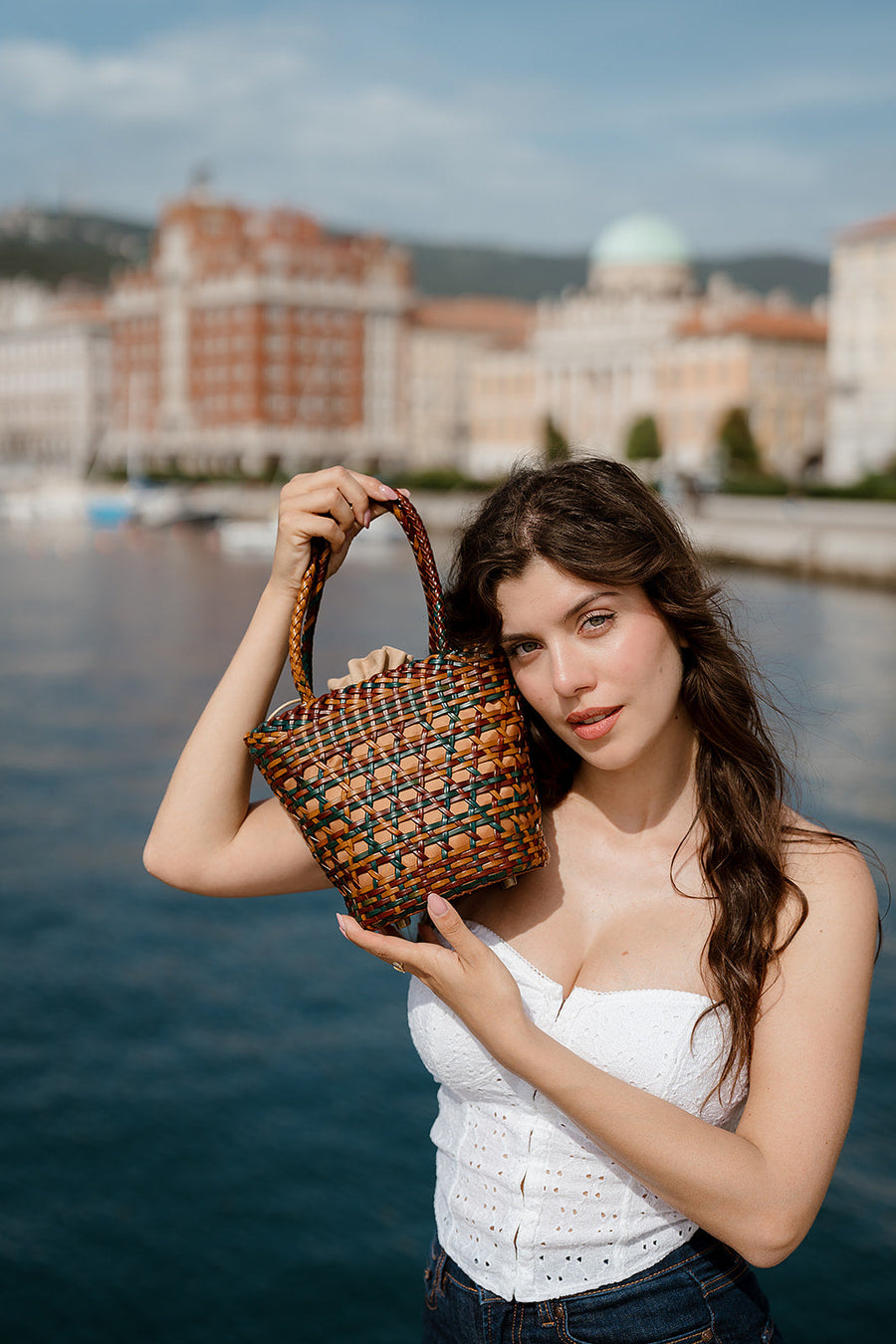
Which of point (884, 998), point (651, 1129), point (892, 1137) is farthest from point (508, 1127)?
point (884, 998)

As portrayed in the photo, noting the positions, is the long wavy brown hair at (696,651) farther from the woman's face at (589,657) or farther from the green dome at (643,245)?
the green dome at (643,245)

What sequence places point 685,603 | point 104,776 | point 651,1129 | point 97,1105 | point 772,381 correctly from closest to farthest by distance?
1. point 651,1129
2. point 685,603
3. point 97,1105
4. point 104,776
5. point 772,381

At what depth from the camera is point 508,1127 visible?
1566 millimetres

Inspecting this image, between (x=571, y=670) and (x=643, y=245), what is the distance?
→ 7756 cm

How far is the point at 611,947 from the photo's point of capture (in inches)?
62.4

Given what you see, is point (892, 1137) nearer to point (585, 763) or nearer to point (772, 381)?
point (585, 763)

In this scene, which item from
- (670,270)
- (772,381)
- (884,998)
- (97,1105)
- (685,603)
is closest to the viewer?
(685,603)

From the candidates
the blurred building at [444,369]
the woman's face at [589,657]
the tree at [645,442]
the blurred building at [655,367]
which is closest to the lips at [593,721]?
the woman's face at [589,657]

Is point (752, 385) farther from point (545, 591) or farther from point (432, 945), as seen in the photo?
point (432, 945)

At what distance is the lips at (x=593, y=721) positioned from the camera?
1.51 m

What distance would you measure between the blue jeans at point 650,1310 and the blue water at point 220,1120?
732 mm

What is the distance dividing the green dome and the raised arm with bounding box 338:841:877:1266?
76847 mm

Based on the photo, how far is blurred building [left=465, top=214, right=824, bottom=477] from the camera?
215ft

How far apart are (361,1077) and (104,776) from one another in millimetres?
6754
